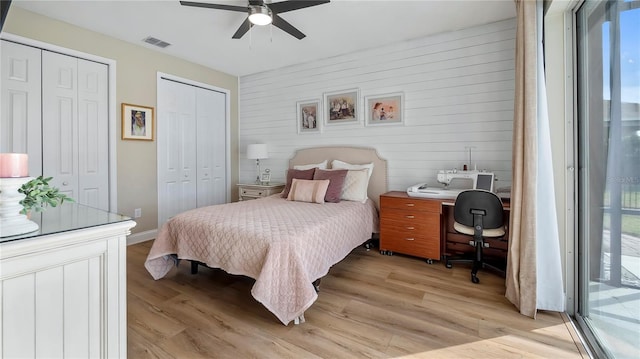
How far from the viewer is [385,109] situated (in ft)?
11.9

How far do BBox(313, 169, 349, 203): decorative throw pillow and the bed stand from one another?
15cm

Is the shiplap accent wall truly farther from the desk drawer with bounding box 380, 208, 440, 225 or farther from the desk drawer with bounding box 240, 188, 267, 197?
the desk drawer with bounding box 240, 188, 267, 197

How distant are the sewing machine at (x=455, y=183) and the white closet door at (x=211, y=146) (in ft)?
10.5

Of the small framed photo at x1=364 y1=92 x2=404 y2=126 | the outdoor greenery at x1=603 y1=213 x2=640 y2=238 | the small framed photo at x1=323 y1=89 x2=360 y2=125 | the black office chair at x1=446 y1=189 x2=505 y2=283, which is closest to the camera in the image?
the outdoor greenery at x1=603 y1=213 x2=640 y2=238

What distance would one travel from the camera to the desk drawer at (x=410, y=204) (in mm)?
2865

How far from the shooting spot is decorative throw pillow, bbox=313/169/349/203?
3.22 metres

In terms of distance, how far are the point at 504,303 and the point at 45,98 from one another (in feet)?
15.4

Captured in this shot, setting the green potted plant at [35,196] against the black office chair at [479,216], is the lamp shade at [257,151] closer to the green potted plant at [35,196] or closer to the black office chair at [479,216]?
the black office chair at [479,216]

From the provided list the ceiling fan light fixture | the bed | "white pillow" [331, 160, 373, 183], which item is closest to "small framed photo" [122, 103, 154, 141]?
the bed

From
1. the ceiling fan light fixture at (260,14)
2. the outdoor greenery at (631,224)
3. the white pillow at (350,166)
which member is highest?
the ceiling fan light fixture at (260,14)

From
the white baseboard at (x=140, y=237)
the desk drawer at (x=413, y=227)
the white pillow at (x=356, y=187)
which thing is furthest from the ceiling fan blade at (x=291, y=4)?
the white baseboard at (x=140, y=237)

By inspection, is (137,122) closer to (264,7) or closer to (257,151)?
(257,151)

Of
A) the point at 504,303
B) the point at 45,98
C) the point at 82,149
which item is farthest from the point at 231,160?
the point at 504,303

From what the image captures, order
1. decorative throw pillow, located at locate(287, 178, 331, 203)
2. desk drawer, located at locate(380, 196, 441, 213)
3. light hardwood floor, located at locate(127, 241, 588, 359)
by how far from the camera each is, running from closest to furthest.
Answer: light hardwood floor, located at locate(127, 241, 588, 359) → desk drawer, located at locate(380, 196, 441, 213) → decorative throw pillow, located at locate(287, 178, 331, 203)
